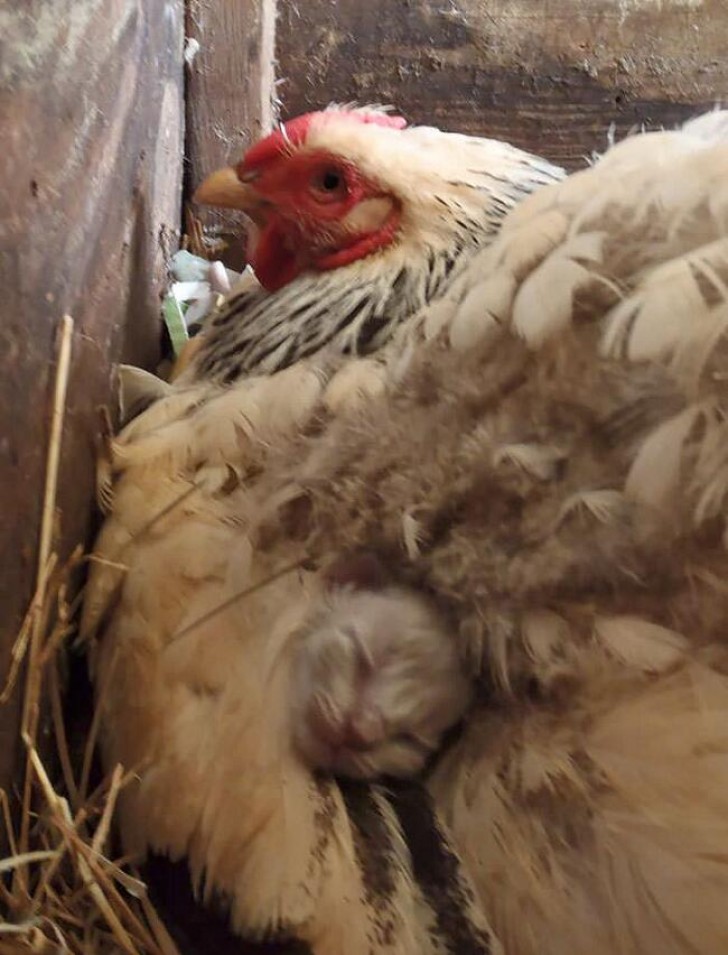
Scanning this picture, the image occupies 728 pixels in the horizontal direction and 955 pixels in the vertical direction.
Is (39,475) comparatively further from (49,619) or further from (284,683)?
(284,683)

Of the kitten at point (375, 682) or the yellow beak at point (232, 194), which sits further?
the yellow beak at point (232, 194)

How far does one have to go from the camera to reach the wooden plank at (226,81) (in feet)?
4.99

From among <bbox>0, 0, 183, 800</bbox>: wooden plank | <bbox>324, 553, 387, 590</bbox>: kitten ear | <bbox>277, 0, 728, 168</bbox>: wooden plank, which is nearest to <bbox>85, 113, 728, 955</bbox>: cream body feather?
<bbox>324, 553, 387, 590</bbox>: kitten ear

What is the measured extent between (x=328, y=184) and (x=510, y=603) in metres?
0.69

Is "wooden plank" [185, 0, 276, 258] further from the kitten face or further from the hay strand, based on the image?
the kitten face

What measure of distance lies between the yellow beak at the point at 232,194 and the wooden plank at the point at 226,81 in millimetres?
216

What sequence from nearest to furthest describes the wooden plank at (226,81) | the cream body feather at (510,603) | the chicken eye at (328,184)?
the cream body feather at (510,603) < the chicken eye at (328,184) < the wooden plank at (226,81)

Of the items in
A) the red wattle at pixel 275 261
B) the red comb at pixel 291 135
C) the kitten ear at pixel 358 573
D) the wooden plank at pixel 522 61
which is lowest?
the kitten ear at pixel 358 573

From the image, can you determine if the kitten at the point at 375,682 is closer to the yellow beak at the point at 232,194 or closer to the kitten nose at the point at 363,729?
the kitten nose at the point at 363,729

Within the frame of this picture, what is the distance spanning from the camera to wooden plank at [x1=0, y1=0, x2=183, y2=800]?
86 cm

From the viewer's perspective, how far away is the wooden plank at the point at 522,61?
5.18 ft

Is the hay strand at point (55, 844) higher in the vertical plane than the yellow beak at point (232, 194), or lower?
lower

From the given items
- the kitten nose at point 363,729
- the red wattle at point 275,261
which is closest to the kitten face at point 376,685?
the kitten nose at point 363,729

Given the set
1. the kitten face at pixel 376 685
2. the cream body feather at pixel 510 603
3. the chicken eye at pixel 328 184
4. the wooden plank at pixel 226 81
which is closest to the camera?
the cream body feather at pixel 510 603
